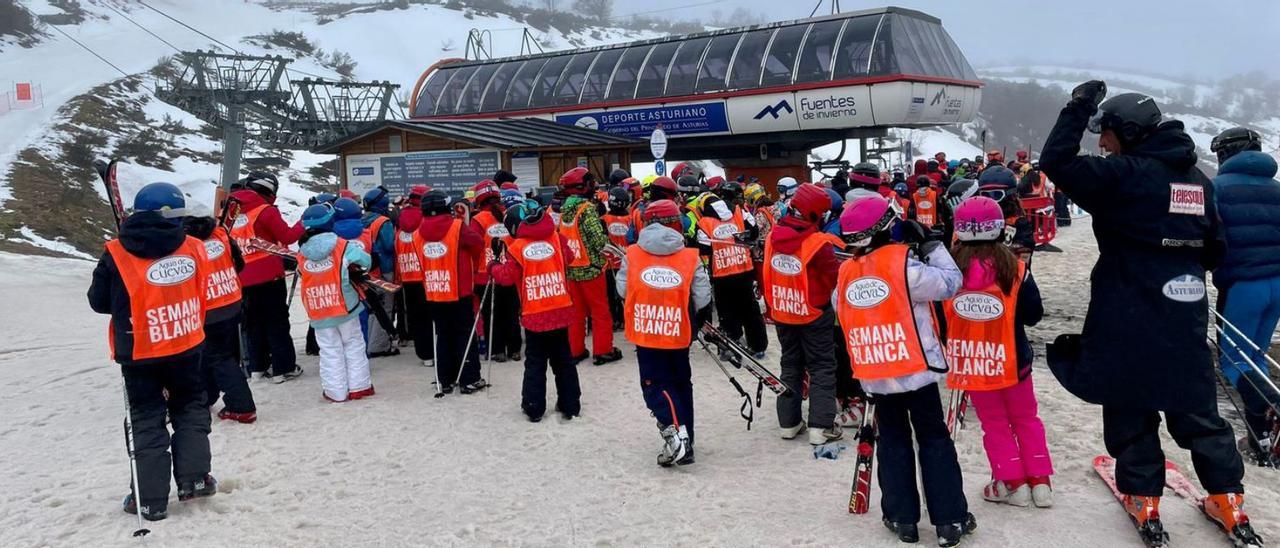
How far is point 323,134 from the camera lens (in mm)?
28953

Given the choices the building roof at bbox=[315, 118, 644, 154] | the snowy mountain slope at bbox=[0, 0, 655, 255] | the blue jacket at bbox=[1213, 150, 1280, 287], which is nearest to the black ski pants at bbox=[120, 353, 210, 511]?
the blue jacket at bbox=[1213, 150, 1280, 287]

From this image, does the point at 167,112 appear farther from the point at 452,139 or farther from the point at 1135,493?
the point at 1135,493

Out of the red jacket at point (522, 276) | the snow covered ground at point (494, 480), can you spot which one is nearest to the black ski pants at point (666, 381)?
the snow covered ground at point (494, 480)

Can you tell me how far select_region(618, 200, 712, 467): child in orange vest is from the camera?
5.54 m

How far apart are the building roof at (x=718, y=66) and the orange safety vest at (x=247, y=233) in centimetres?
1468

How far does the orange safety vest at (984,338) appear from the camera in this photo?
441cm

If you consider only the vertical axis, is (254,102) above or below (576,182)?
above

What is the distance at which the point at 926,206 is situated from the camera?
1153 cm

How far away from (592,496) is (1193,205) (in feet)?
11.1

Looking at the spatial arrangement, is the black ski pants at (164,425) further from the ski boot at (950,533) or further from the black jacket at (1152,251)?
the black jacket at (1152,251)

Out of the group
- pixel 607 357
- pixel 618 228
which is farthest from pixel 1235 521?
pixel 618 228

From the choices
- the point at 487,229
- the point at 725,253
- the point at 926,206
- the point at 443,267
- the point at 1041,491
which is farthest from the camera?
the point at 926,206

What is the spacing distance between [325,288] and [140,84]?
42.8 m

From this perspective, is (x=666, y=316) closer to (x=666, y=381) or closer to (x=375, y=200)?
(x=666, y=381)
